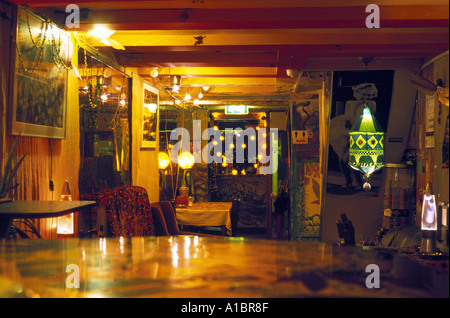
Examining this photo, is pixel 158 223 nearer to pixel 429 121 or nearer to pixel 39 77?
pixel 39 77

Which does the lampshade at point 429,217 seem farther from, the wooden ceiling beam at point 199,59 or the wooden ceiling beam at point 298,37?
the wooden ceiling beam at point 199,59

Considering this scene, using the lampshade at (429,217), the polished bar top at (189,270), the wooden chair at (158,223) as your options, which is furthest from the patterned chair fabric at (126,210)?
the lampshade at (429,217)

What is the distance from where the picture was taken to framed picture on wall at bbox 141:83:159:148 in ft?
21.9

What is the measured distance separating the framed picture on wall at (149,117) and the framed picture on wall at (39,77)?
8.55 feet

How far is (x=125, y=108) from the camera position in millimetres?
5965

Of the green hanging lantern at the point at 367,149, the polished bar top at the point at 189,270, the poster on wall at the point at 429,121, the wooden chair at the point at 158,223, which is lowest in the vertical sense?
the wooden chair at the point at 158,223

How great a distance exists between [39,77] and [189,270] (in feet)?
8.40

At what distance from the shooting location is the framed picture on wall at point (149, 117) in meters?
6.67

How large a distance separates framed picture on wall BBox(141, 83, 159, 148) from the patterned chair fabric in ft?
5.30

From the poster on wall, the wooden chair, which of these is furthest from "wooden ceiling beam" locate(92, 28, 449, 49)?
the wooden chair

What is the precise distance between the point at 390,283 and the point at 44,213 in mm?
1652

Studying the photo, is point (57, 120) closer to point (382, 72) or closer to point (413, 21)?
point (413, 21)

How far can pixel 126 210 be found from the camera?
187 inches

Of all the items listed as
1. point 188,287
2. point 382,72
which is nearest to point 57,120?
point 188,287
